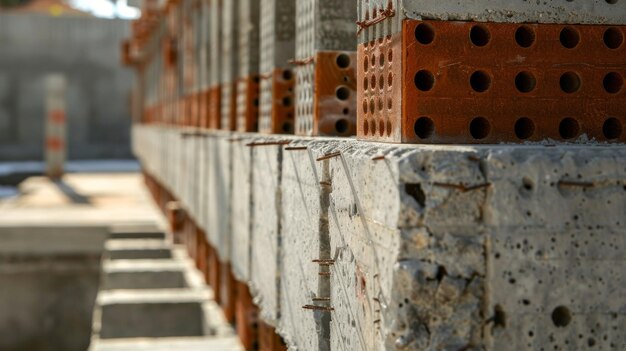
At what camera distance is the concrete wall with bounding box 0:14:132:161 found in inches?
1682

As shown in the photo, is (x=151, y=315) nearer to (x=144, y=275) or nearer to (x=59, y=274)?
(x=144, y=275)

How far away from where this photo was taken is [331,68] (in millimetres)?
7172

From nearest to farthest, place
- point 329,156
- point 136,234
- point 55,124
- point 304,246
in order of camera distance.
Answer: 1. point 329,156
2. point 304,246
3. point 136,234
4. point 55,124

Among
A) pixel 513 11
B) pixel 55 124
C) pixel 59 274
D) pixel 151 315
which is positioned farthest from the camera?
pixel 55 124

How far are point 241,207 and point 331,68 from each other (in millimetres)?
2568

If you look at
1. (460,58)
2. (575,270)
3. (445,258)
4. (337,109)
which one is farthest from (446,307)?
(337,109)

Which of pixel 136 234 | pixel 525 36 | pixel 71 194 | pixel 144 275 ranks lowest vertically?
pixel 144 275

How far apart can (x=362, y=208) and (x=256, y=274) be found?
12.8 ft

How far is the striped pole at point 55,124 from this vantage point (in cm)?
3353

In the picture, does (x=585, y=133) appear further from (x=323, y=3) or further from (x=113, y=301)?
(x=113, y=301)

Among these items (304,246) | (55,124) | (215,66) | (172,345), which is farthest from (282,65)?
(55,124)

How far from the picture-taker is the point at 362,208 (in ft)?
15.0

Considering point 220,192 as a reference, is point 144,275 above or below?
below

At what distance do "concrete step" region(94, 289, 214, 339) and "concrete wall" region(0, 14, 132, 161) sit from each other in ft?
101
